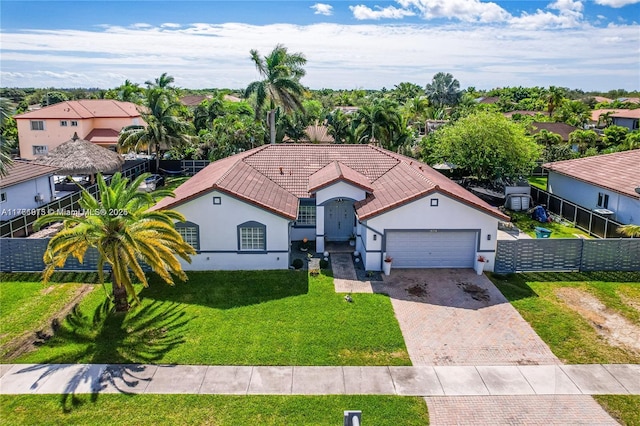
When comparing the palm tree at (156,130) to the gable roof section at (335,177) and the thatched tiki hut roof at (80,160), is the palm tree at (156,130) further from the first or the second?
the gable roof section at (335,177)

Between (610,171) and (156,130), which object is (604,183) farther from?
(156,130)

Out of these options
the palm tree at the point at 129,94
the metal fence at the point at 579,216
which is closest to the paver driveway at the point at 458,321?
the metal fence at the point at 579,216

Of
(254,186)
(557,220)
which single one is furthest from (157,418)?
(557,220)

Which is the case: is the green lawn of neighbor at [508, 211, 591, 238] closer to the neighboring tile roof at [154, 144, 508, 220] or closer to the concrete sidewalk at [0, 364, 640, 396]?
the neighboring tile roof at [154, 144, 508, 220]

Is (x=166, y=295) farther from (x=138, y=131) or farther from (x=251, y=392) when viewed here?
(x=138, y=131)

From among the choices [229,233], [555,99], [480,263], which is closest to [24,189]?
[229,233]

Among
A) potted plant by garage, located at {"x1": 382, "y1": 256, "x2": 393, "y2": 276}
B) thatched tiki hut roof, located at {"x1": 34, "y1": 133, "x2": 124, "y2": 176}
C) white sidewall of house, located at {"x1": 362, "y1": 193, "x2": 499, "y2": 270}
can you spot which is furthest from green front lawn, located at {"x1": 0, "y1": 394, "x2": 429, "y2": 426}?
thatched tiki hut roof, located at {"x1": 34, "y1": 133, "x2": 124, "y2": 176}
